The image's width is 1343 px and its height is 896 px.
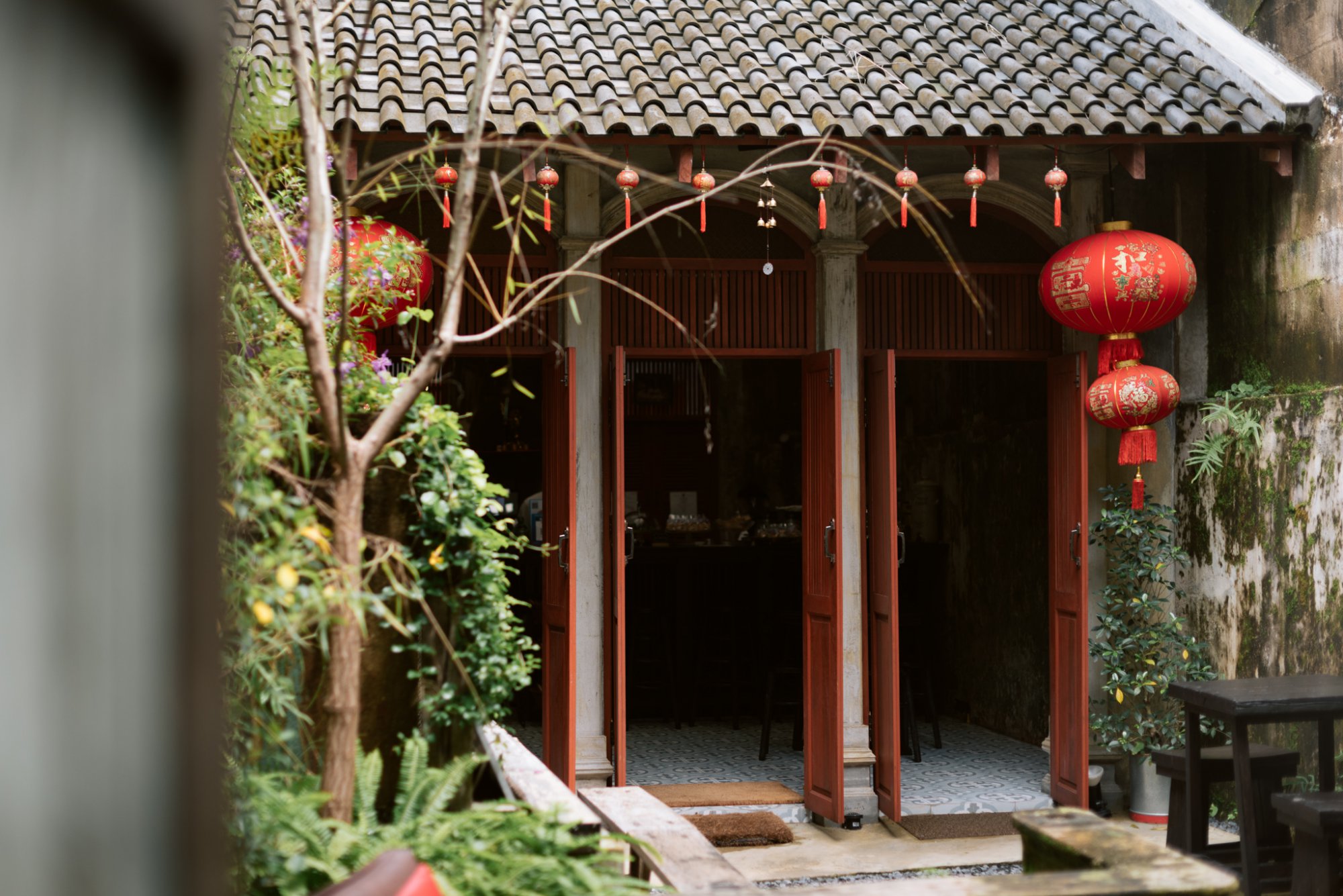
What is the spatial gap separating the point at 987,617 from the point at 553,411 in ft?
12.8

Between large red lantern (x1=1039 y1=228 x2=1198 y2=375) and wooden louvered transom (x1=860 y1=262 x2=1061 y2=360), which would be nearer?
large red lantern (x1=1039 y1=228 x2=1198 y2=375)

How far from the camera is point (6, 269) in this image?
589mm

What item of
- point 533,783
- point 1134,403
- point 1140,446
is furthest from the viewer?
point 1140,446

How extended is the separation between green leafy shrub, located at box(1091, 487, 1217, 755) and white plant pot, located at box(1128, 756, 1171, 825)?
0.18 m

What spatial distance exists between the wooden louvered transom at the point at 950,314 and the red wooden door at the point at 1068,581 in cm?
22

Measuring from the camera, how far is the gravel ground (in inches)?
209

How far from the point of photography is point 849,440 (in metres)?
6.34

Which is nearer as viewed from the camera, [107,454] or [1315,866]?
[107,454]

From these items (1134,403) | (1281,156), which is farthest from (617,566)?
(1281,156)

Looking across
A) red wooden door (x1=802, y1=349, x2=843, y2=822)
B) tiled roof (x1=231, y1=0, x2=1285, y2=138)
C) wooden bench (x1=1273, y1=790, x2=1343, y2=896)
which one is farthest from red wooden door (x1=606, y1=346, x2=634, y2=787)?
wooden bench (x1=1273, y1=790, x2=1343, y2=896)

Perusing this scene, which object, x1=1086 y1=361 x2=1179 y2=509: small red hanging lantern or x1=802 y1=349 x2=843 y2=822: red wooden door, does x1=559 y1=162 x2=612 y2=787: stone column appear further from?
x1=1086 y1=361 x2=1179 y2=509: small red hanging lantern

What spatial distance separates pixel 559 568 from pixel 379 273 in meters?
2.71

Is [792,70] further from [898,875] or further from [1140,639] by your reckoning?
[898,875]

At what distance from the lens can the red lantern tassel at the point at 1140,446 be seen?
19.3ft
